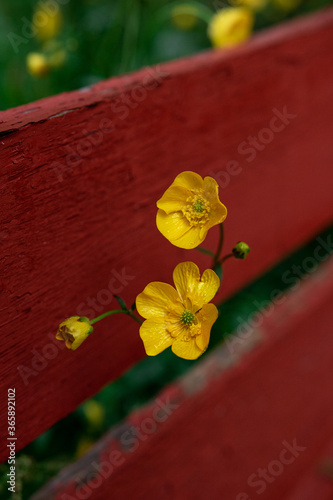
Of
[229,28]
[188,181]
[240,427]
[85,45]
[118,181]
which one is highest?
[85,45]

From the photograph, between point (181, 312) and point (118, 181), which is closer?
point (181, 312)

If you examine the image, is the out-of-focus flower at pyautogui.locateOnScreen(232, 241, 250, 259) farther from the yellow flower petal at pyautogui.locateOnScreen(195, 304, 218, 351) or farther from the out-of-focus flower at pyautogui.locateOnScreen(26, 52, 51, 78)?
the out-of-focus flower at pyautogui.locateOnScreen(26, 52, 51, 78)

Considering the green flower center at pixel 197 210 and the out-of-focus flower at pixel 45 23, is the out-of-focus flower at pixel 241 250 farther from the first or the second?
the out-of-focus flower at pixel 45 23

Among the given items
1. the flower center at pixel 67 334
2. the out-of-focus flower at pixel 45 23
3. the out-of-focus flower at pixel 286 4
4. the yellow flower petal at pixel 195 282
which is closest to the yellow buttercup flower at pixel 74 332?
the flower center at pixel 67 334

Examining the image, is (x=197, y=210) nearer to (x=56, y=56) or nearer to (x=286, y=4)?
(x=56, y=56)

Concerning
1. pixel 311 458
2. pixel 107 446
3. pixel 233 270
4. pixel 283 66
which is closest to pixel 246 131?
pixel 283 66

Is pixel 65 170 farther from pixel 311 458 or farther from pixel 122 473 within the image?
pixel 311 458

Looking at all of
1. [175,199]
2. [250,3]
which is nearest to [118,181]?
[175,199]
